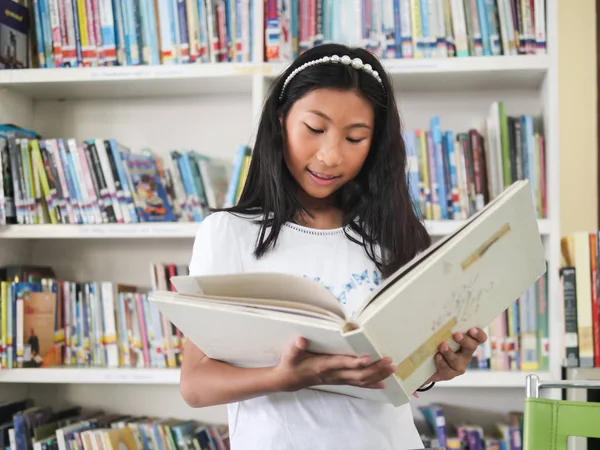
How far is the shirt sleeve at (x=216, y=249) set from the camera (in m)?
0.96

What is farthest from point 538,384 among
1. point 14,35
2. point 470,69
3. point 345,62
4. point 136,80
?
point 14,35

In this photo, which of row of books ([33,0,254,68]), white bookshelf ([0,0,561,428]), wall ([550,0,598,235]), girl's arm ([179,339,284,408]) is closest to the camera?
girl's arm ([179,339,284,408])

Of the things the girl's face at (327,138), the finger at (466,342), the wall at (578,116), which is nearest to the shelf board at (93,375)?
the girl's face at (327,138)

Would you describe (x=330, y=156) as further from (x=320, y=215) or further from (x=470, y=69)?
(x=470, y=69)

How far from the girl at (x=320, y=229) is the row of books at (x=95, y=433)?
0.92 meters

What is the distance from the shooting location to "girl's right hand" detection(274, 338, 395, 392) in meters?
0.73

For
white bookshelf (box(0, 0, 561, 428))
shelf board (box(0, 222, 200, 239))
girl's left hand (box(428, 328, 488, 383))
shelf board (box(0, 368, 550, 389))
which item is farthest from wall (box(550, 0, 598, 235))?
girl's left hand (box(428, 328, 488, 383))

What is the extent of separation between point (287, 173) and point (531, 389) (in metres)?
0.50

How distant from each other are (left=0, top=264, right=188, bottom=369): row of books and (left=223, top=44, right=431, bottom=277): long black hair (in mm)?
858

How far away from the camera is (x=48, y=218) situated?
189 cm

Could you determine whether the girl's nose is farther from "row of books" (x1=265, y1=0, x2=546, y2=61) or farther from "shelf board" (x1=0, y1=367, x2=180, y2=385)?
"shelf board" (x1=0, y1=367, x2=180, y2=385)

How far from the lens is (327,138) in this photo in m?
1.01

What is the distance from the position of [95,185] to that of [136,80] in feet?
1.00

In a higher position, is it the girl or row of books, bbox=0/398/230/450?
the girl
